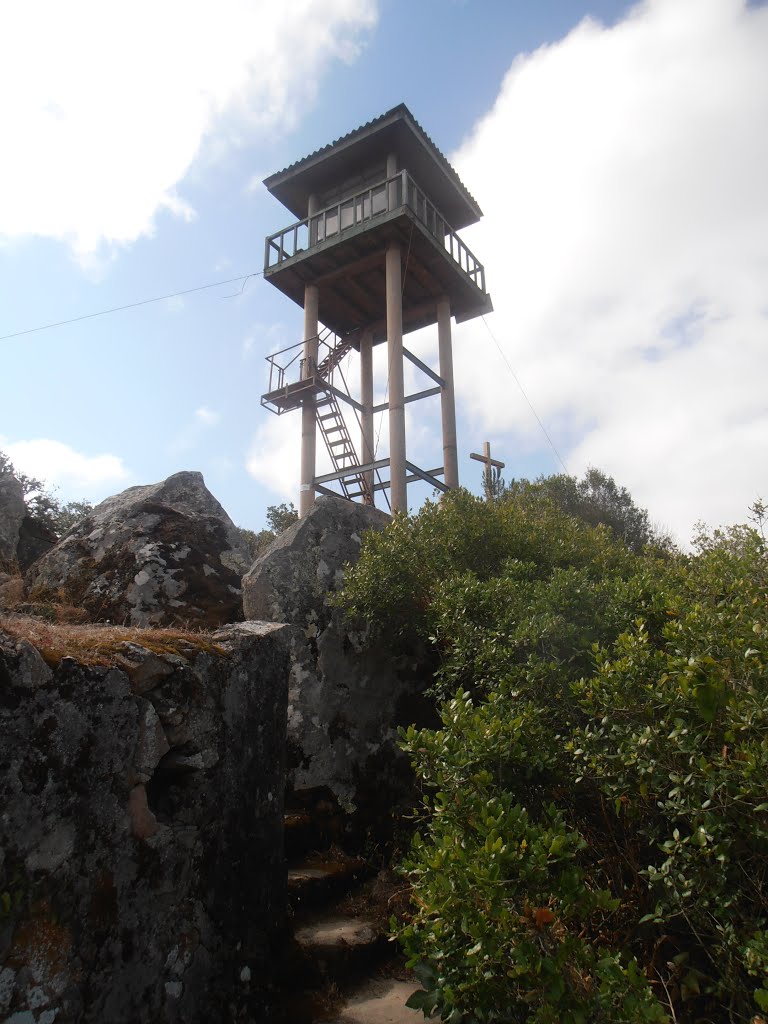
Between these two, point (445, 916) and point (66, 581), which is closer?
point (445, 916)

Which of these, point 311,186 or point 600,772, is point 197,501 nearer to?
point 600,772

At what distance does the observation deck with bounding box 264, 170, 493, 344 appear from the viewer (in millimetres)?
14656

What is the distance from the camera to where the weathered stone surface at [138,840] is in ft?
9.25

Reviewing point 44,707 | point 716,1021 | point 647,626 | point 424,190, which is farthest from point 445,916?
point 424,190

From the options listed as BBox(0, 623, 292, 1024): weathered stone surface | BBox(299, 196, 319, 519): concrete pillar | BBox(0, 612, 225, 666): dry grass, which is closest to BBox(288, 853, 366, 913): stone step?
BBox(0, 623, 292, 1024): weathered stone surface

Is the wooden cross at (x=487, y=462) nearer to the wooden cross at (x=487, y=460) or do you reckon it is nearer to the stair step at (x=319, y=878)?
the wooden cross at (x=487, y=460)

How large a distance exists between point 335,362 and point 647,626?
13290 millimetres

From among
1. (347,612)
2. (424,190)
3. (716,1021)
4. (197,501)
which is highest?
(424,190)

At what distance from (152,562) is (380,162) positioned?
13161 millimetres

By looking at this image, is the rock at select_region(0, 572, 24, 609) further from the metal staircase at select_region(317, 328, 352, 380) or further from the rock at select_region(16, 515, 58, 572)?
the metal staircase at select_region(317, 328, 352, 380)

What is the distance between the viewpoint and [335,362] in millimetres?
16891

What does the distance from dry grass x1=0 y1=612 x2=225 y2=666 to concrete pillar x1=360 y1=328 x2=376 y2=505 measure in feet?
37.7

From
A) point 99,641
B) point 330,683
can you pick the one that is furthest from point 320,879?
point 99,641

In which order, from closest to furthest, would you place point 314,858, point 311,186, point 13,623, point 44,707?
point 44,707 → point 13,623 → point 314,858 → point 311,186
